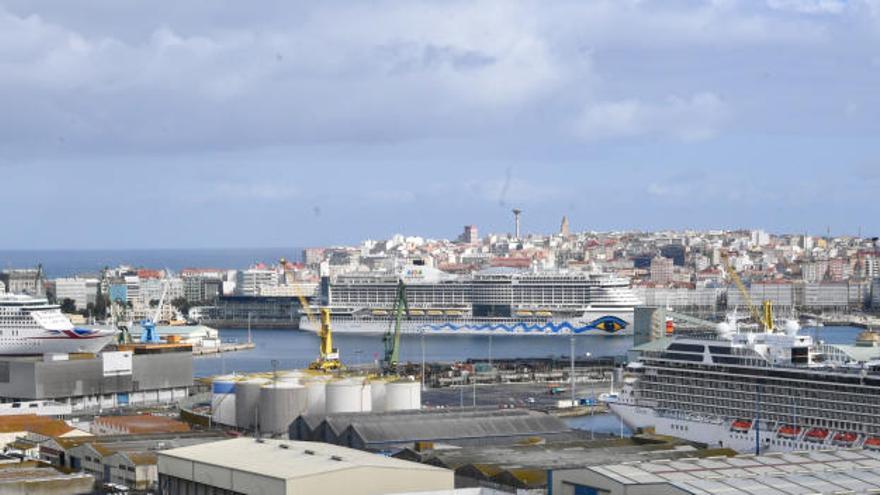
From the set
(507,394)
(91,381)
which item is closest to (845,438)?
(507,394)

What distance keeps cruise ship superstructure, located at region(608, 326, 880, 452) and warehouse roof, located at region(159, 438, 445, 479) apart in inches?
245

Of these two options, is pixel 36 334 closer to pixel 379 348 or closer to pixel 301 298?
pixel 379 348

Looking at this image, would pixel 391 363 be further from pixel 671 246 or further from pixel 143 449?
pixel 671 246

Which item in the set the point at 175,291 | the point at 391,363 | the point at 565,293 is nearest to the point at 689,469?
the point at 391,363

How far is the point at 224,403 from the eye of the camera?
950 inches

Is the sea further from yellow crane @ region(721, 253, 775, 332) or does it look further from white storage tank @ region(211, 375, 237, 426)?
white storage tank @ region(211, 375, 237, 426)

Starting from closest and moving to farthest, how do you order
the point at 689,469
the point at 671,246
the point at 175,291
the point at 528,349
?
the point at 689,469
the point at 528,349
the point at 175,291
the point at 671,246

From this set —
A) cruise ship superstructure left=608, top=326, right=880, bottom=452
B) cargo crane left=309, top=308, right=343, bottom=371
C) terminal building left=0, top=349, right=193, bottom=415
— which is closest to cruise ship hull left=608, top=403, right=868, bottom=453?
cruise ship superstructure left=608, top=326, right=880, bottom=452

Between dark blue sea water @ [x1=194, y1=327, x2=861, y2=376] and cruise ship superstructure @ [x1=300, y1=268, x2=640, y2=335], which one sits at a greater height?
cruise ship superstructure @ [x1=300, y1=268, x2=640, y2=335]

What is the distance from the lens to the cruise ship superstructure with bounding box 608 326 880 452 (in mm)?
19609

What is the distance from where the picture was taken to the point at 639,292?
60.8m

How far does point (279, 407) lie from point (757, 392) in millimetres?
6080

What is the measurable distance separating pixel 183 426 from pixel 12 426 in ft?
7.17

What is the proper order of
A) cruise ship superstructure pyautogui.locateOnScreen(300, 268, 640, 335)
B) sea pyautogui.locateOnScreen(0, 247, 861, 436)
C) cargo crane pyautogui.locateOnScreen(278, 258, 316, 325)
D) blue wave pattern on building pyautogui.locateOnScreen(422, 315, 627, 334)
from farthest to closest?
cruise ship superstructure pyautogui.locateOnScreen(300, 268, 640, 335), blue wave pattern on building pyautogui.locateOnScreen(422, 315, 627, 334), cargo crane pyautogui.locateOnScreen(278, 258, 316, 325), sea pyautogui.locateOnScreen(0, 247, 861, 436)
